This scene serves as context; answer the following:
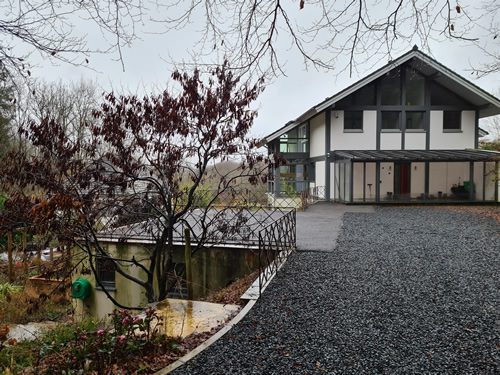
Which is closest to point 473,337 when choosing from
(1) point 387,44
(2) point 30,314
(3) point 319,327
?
(3) point 319,327

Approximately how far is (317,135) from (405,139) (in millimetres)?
4875

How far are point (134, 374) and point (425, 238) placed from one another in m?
8.36

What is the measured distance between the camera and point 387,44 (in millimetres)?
3803

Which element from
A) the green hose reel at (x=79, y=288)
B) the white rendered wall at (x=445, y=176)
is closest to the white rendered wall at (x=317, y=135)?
the white rendered wall at (x=445, y=176)

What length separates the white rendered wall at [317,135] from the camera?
2044 cm

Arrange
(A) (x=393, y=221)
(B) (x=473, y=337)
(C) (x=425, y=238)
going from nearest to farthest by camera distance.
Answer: (B) (x=473, y=337) → (C) (x=425, y=238) → (A) (x=393, y=221)

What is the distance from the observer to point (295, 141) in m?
23.2

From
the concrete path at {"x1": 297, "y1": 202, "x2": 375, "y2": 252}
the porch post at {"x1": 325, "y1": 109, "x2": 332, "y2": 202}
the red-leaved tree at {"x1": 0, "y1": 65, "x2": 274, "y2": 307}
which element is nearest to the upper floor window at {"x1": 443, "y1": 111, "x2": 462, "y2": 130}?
the porch post at {"x1": 325, "y1": 109, "x2": 332, "y2": 202}

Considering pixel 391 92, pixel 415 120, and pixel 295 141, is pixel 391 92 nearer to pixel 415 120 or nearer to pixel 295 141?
pixel 415 120

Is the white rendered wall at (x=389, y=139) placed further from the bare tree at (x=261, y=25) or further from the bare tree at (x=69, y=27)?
the bare tree at (x=69, y=27)

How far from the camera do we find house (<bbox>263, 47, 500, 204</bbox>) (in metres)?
19.0

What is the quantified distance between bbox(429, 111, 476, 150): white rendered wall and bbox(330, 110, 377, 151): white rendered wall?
10.6 feet

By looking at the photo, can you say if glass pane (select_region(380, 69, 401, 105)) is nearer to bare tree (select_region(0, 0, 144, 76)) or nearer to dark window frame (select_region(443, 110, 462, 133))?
dark window frame (select_region(443, 110, 462, 133))

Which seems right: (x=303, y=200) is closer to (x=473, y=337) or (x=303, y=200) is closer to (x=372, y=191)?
(x=372, y=191)
